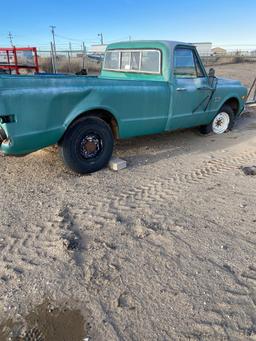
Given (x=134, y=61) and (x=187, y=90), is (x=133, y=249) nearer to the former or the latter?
(x=187, y=90)

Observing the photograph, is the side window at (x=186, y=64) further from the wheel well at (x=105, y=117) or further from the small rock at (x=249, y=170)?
the small rock at (x=249, y=170)

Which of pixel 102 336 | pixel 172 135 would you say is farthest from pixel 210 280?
pixel 172 135

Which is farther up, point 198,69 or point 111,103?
point 198,69

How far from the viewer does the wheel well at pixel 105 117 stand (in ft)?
15.4

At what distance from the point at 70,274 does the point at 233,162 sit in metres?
3.70

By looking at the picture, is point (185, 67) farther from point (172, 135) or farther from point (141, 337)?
point (141, 337)

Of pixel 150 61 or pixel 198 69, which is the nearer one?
pixel 150 61

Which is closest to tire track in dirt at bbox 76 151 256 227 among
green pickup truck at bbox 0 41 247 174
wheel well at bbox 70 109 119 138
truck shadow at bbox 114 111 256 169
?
truck shadow at bbox 114 111 256 169

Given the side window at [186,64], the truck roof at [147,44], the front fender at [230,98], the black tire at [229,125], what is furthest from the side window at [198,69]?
the black tire at [229,125]

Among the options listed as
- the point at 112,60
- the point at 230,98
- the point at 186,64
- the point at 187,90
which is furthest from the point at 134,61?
the point at 230,98

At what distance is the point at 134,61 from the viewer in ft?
20.0

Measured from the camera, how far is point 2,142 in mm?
4180

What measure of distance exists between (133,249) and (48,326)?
3.56 ft

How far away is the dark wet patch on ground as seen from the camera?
2.28 m
